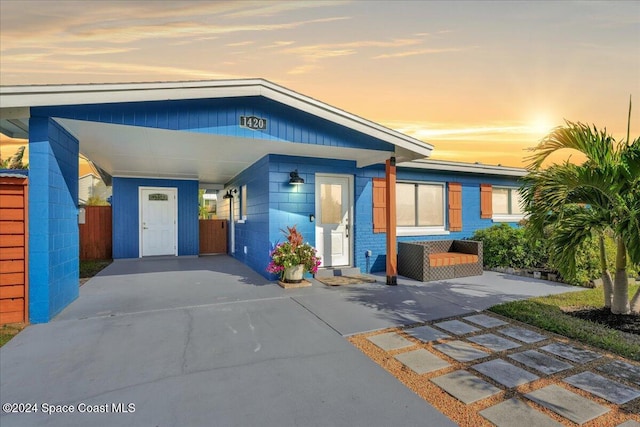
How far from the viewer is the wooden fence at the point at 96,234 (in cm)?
937

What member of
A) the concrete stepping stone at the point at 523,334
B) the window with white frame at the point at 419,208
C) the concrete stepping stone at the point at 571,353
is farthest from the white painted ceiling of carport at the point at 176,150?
the concrete stepping stone at the point at 571,353

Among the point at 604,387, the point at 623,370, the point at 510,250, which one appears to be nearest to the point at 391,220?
the point at 510,250

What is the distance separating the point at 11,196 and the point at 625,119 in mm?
7428

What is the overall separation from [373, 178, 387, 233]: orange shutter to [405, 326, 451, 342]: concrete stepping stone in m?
3.67

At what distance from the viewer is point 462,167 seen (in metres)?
7.93

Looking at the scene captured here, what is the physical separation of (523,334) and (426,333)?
1039mm

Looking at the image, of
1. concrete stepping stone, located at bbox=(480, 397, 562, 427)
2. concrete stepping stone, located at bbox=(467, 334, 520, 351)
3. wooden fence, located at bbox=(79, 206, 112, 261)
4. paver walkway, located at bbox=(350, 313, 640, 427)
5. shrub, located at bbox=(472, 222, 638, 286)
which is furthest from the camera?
wooden fence, located at bbox=(79, 206, 112, 261)

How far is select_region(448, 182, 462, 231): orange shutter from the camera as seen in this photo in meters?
8.08

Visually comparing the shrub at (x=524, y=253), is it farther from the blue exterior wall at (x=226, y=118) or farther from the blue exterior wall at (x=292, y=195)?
the blue exterior wall at (x=292, y=195)

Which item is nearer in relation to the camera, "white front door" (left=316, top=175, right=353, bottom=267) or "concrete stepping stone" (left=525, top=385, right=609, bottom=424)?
"concrete stepping stone" (left=525, top=385, right=609, bottom=424)

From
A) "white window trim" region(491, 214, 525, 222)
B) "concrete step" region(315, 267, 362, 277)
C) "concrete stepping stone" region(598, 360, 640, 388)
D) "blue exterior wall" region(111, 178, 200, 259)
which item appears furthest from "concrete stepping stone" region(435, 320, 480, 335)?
"blue exterior wall" region(111, 178, 200, 259)

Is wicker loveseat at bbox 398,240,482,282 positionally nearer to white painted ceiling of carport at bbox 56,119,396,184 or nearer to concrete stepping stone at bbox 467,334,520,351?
white painted ceiling of carport at bbox 56,119,396,184

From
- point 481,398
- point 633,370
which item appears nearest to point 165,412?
point 481,398

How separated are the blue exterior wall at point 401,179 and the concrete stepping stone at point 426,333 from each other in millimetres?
3391
